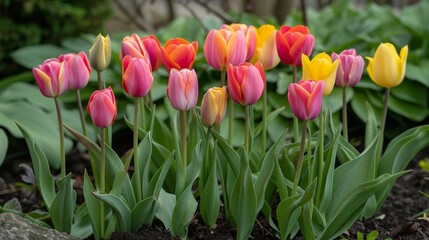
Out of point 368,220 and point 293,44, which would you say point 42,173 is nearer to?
point 293,44

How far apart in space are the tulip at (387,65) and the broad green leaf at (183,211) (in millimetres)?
705

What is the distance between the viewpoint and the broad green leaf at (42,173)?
7.56ft

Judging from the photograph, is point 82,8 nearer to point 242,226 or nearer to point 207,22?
point 207,22

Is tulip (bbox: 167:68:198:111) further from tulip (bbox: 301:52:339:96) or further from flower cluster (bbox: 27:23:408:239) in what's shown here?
tulip (bbox: 301:52:339:96)

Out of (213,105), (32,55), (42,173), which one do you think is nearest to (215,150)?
(213,105)

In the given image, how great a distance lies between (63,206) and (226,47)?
70 cm

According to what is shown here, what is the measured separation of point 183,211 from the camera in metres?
2.30

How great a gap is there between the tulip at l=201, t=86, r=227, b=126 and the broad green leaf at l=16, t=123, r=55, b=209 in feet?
1.88

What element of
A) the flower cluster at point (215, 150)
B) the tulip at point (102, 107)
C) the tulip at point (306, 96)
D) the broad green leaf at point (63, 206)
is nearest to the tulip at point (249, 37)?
the flower cluster at point (215, 150)

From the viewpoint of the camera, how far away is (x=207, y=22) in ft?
16.5

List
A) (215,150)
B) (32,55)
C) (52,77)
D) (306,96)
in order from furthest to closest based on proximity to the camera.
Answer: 1. (32,55)
2. (215,150)
3. (52,77)
4. (306,96)

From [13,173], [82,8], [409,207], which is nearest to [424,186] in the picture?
[409,207]

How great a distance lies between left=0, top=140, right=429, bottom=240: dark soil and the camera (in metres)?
2.45

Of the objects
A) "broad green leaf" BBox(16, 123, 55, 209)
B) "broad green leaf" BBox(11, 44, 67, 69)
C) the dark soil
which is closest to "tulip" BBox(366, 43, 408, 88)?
the dark soil
